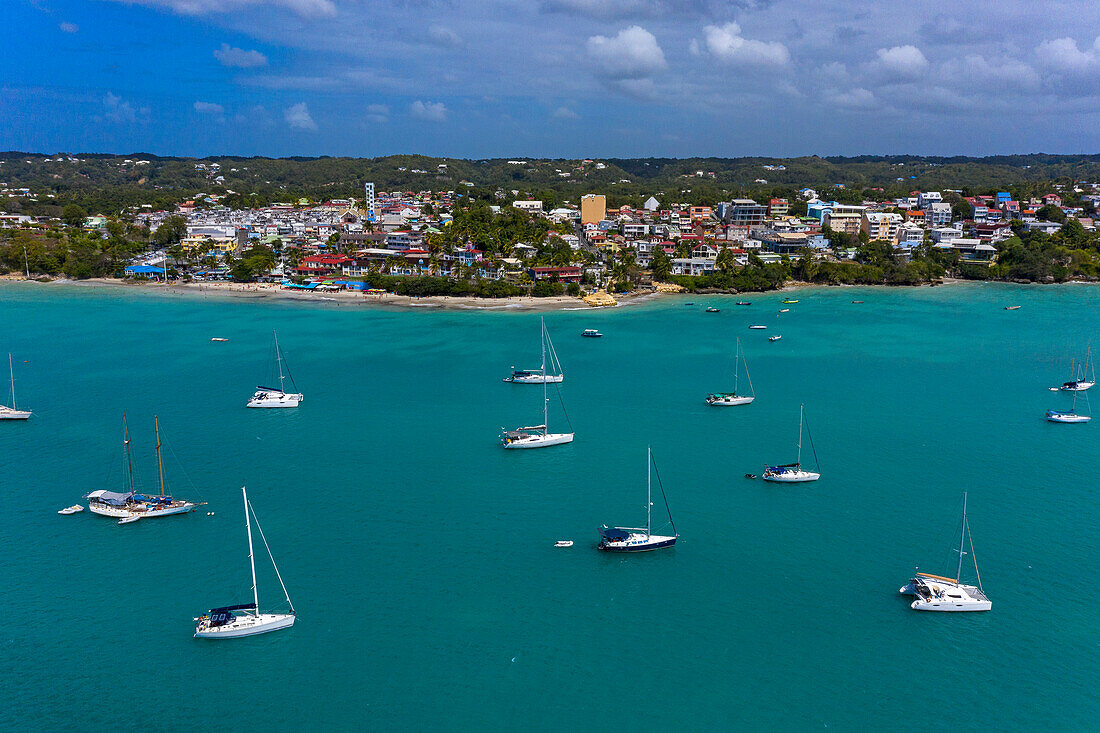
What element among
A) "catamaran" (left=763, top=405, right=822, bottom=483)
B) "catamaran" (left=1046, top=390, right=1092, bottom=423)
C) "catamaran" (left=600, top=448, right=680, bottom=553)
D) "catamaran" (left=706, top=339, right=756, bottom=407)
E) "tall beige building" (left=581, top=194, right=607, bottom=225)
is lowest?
"catamaran" (left=600, top=448, right=680, bottom=553)

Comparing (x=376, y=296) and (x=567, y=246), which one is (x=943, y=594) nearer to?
(x=376, y=296)

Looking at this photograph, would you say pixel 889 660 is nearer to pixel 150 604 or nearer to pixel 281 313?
pixel 150 604

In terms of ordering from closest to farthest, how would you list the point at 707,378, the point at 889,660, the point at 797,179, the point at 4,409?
the point at 889,660 < the point at 4,409 < the point at 707,378 < the point at 797,179

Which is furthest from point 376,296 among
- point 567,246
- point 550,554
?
point 550,554

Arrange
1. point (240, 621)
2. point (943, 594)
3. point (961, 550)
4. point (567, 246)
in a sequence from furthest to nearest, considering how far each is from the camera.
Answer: point (567, 246), point (961, 550), point (943, 594), point (240, 621)

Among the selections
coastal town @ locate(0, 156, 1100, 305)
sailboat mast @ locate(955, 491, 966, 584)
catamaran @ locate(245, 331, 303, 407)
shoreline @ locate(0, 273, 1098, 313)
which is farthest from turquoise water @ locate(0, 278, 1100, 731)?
coastal town @ locate(0, 156, 1100, 305)

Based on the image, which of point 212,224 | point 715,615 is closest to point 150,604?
point 715,615

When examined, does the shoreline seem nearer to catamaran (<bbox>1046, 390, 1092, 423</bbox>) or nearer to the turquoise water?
the turquoise water
